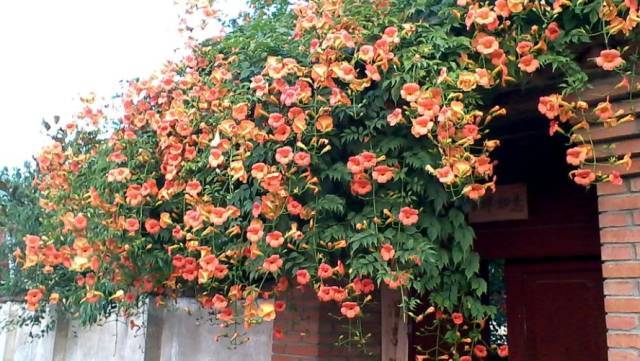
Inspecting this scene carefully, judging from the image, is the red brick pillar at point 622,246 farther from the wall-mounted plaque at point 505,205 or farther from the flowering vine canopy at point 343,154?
the wall-mounted plaque at point 505,205

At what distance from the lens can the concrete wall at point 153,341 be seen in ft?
15.4

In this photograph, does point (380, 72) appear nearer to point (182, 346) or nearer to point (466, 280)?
point (466, 280)

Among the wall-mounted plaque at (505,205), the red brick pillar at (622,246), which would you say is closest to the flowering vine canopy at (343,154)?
the red brick pillar at (622,246)

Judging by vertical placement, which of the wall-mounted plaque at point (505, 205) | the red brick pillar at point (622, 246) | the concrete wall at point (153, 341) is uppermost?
the wall-mounted plaque at point (505, 205)

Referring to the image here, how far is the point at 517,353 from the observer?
401 cm

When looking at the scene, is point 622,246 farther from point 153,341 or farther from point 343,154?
point 153,341

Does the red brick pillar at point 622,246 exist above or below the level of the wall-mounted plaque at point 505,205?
below

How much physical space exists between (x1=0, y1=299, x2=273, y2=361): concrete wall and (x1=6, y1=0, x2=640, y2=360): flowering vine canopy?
948mm

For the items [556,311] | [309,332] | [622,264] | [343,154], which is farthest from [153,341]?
[622,264]

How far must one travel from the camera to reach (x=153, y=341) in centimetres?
529

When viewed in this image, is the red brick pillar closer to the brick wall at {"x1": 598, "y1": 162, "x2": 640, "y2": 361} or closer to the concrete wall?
the brick wall at {"x1": 598, "y1": 162, "x2": 640, "y2": 361}

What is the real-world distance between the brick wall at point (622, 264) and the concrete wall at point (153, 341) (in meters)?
2.52

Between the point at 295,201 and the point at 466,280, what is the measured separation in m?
0.87

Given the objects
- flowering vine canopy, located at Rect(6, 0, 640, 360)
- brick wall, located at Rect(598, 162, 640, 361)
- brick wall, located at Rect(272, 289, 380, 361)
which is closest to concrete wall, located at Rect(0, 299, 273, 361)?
brick wall, located at Rect(272, 289, 380, 361)
